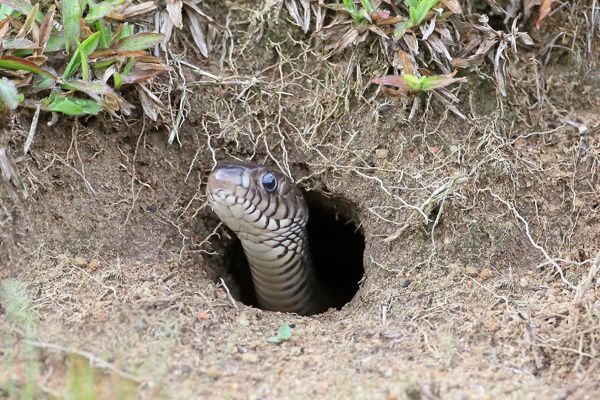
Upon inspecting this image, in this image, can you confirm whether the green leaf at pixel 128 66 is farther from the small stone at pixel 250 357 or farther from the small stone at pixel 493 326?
the small stone at pixel 493 326

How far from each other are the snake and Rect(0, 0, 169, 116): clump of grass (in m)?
0.67

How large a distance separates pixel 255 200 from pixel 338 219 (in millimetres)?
998

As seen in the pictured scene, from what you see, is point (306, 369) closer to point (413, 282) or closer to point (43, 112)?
point (413, 282)

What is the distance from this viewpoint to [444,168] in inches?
164

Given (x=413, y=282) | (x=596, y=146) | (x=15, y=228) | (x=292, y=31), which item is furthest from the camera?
(x=292, y=31)

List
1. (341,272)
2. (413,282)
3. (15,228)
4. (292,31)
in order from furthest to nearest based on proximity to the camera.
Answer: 1. (341,272)
2. (292,31)
3. (413,282)
4. (15,228)

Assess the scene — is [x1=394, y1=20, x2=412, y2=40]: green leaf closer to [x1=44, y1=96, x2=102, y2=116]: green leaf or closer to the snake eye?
the snake eye

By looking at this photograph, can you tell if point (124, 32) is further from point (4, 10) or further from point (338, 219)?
point (338, 219)

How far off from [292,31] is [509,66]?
124cm

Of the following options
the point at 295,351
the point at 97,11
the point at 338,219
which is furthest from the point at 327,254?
the point at 97,11

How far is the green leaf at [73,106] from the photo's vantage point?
383cm

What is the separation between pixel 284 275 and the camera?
16.3 feet

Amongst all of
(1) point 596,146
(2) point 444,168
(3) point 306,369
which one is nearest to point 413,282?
(2) point 444,168

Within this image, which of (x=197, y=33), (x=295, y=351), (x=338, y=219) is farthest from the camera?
(x=338, y=219)
